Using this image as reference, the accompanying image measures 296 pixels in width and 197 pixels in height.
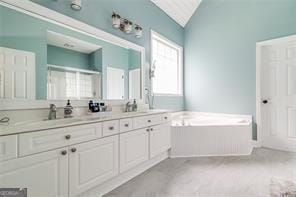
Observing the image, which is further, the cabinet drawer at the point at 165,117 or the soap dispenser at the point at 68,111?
the cabinet drawer at the point at 165,117

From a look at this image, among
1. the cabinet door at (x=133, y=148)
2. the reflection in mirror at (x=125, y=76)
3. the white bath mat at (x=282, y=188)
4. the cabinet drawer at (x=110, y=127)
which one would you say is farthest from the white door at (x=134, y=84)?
the white bath mat at (x=282, y=188)

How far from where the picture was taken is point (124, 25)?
2631 millimetres

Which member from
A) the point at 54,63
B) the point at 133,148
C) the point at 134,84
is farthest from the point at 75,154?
the point at 134,84

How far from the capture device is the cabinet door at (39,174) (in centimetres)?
112

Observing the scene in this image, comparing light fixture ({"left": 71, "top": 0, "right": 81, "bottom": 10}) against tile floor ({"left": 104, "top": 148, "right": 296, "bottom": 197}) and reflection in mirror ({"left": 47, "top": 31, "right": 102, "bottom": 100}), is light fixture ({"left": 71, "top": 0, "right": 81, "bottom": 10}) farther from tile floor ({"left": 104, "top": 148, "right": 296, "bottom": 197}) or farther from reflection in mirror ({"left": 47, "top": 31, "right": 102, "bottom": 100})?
tile floor ({"left": 104, "top": 148, "right": 296, "bottom": 197})

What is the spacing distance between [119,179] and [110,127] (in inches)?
25.6

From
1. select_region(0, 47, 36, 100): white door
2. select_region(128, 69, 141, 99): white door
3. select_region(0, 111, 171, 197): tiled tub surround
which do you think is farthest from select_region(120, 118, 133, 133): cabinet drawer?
select_region(0, 47, 36, 100): white door

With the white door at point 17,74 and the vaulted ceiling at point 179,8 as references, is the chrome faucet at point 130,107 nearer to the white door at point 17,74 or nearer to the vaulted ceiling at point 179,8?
the white door at point 17,74

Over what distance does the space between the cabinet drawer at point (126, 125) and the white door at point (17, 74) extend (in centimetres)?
90

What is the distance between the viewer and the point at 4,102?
1471 mm

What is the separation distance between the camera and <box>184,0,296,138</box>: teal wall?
3.23m

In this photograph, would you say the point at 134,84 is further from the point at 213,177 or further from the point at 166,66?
the point at 213,177

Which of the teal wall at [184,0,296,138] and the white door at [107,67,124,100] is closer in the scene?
the white door at [107,67,124,100]

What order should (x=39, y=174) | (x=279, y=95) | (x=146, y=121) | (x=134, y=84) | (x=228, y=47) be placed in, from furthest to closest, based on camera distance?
1. (x=228, y=47)
2. (x=279, y=95)
3. (x=134, y=84)
4. (x=146, y=121)
5. (x=39, y=174)
